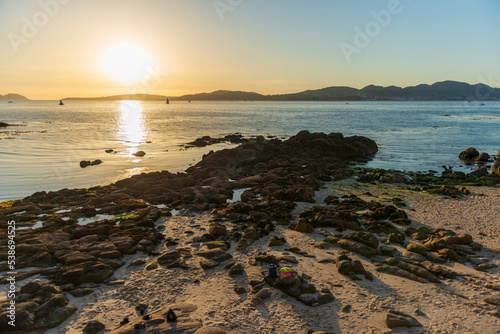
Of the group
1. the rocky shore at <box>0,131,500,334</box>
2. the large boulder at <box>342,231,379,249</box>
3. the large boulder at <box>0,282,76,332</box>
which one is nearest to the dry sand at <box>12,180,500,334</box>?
the rocky shore at <box>0,131,500,334</box>

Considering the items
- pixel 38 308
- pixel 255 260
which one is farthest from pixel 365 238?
pixel 38 308

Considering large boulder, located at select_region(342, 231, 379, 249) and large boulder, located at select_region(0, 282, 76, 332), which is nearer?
large boulder, located at select_region(0, 282, 76, 332)

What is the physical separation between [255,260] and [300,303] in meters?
2.98

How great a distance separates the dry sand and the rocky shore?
43 mm

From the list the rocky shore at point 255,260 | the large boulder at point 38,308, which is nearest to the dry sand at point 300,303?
the rocky shore at point 255,260

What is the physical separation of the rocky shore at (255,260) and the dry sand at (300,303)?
0.04m

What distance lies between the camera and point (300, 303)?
9391 mm

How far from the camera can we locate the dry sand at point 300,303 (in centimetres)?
840

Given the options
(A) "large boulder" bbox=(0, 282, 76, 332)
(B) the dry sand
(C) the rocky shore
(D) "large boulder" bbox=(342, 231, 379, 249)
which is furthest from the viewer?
(D) "large boulder" bbox=(342, 231, 379, 249)

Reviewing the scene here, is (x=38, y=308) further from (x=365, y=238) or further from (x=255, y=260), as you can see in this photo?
(x=365, y=238)

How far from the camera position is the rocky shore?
8.62 m

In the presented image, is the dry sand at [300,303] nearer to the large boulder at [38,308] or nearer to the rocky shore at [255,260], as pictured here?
the rocky shore at [255,260]

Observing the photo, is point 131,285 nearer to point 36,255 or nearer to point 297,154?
point 36,255

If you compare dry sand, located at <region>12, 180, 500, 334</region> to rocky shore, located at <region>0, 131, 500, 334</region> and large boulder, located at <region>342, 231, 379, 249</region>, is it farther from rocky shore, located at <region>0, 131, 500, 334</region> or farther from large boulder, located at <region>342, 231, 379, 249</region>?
large boulder, located at <region>342, 231, 379, 249</region>
